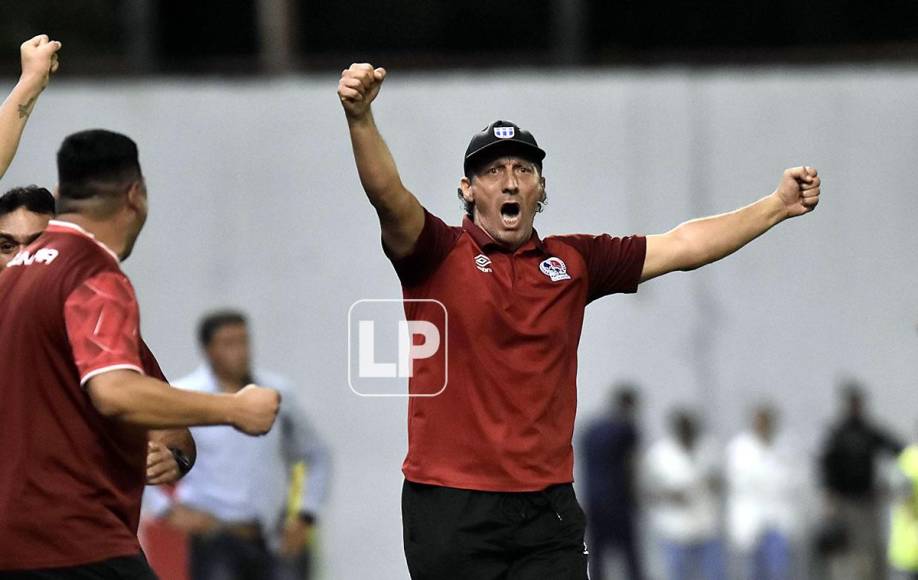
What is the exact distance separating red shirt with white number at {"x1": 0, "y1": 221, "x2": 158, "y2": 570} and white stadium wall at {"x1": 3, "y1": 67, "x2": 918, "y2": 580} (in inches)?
381

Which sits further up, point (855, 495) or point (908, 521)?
point (908, 521)

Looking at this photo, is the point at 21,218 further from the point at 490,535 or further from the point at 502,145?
the point at 490,535

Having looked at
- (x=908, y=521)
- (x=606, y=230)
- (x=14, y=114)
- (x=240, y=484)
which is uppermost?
(x=14, y=114)

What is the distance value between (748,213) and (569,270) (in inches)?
36.0

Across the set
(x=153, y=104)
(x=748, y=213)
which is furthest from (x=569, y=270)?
(x=153, y=104)

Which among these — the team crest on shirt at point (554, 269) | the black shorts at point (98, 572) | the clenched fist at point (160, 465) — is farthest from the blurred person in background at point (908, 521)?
the black shorts at point (98, 572)

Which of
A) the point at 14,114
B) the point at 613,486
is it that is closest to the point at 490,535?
the point at 14,114

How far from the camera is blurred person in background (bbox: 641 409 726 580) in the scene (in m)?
14.4

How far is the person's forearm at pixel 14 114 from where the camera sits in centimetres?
571

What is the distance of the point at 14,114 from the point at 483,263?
→ 5.72 feet

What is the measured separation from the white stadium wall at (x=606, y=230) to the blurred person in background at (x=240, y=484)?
5.38 m

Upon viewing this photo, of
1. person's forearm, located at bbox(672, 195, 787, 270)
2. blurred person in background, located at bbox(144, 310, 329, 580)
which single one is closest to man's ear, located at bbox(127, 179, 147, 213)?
person's forearm, located at bbox(672, 195, 787, 270)

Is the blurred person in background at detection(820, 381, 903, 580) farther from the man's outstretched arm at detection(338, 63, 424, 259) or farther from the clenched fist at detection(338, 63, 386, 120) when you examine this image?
the clenched fist at detection(338, 63, 386, 120)

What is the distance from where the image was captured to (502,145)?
6.07 m
